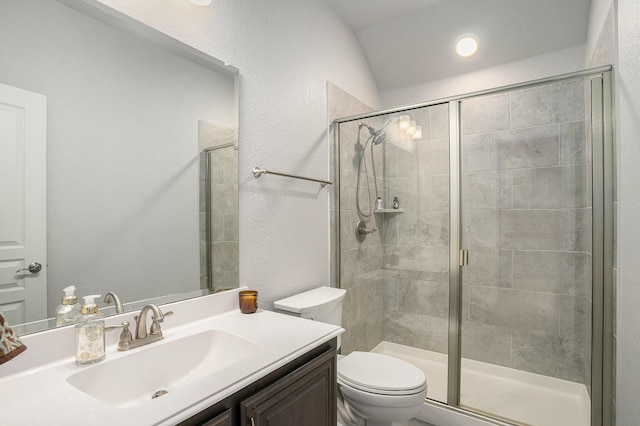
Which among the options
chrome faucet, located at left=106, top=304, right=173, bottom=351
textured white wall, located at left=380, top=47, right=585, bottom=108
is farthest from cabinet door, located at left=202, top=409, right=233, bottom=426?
textured white wall, located at left=380, top=47, right=585, bottom=108

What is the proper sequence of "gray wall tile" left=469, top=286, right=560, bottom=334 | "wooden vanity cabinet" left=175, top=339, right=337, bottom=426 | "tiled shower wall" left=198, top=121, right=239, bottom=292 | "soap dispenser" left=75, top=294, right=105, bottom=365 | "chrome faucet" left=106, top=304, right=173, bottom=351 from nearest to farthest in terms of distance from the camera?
"wooden vanity cabinet" left=175, top=339, right=337, bottom=426, "soap dispenser" left=75, top=294, right=105, bottom=365, "chrome faucet" left=106, top=304, right=173, bottom=351, "tiled shower wall" left=198, top=121, right=239, bottom=292, "gray wall tile" left=469, top=286, right=560, bottom=334

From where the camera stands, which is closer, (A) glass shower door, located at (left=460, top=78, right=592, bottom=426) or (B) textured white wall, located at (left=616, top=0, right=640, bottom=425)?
(B) textured white wall, located at (left=616, top=0, right=640, bottom=425)

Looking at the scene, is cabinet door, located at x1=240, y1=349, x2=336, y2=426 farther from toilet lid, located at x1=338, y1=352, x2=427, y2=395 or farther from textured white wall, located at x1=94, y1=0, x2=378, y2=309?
textured white wall, located at x1=94, y1=0, x2=378, y2=309

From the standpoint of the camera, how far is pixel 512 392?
6.79 feet

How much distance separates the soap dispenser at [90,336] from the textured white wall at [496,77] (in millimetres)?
2666

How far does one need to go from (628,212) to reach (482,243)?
814 millimetres

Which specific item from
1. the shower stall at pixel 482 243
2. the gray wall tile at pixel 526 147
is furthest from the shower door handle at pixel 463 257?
the gray wall tile at pixel 526 147

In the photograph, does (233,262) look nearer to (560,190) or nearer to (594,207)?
(594,207)

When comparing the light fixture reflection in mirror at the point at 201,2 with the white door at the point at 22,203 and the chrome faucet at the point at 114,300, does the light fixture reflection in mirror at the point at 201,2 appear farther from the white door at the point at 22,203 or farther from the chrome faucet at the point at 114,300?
the chrome faucet at the point at 114,300

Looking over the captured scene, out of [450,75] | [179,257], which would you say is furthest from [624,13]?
[179,257]

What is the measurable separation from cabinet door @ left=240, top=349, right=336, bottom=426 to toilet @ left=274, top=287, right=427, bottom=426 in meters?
0.34

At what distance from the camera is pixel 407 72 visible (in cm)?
278

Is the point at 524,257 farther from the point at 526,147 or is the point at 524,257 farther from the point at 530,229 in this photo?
the point at 526,147

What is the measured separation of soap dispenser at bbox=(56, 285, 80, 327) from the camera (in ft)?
3.32
